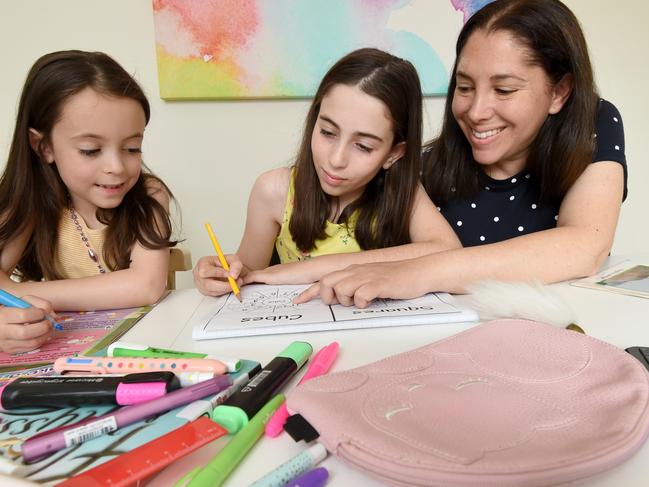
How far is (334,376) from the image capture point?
330mm

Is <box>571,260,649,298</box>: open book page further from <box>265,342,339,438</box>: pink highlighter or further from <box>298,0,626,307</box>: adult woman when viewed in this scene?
<box>265,342,339,438</box>: pink highlighter

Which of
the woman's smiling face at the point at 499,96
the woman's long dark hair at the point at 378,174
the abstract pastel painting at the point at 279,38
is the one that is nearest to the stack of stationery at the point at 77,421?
the woman's long dark hair at the point at 378,174

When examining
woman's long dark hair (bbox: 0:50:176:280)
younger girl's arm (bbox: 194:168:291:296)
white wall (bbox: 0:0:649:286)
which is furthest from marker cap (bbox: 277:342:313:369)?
white wall (bbox: 0:0:649:286)

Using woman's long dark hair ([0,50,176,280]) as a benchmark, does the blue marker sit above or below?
below

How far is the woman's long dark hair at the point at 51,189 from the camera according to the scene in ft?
2.46

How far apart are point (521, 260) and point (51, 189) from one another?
0.79 metres

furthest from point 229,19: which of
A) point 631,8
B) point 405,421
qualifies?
point 405,421

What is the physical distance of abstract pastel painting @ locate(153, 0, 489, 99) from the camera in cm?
152

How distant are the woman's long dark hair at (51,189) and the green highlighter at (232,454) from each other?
0.53 m

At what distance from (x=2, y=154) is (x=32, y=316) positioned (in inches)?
58.6

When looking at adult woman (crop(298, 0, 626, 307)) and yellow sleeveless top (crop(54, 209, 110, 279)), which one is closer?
adult woman (crop(298, 0, 626, 307))

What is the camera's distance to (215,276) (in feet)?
2.21

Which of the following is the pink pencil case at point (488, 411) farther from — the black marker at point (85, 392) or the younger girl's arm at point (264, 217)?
the younger girl's arm at point (264, 217)

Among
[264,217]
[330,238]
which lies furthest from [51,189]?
[330,238]
